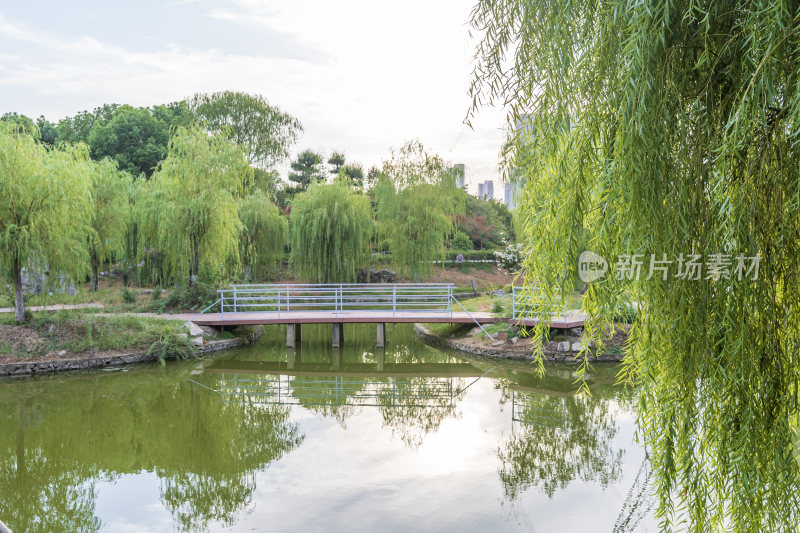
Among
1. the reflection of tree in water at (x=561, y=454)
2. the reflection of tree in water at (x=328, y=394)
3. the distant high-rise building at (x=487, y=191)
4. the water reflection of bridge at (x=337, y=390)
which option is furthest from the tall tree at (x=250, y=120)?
the reflection of tree in water at (x=561, y=454)

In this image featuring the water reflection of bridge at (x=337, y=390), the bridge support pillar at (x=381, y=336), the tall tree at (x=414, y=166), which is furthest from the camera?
the tall tree at (x=414, y=166)

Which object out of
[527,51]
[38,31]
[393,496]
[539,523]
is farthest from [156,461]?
[38,31]

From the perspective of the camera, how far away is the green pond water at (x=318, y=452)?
17.6ft

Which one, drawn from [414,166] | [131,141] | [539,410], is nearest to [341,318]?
[539,410]

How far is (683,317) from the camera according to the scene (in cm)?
244

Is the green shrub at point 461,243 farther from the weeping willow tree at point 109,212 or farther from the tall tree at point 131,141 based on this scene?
the weeping willow tree at point 109,212

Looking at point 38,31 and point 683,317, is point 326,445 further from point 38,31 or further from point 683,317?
point 38,31

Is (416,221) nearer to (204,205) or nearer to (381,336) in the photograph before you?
(381,336)

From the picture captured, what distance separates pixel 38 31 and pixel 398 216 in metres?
12.8

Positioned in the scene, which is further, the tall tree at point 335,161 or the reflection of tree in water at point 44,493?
the tall tree at point 335,161

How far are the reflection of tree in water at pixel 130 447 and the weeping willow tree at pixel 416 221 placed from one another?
41.1ft

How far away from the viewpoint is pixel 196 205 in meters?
14.4

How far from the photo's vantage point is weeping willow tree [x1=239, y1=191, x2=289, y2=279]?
19594 mm

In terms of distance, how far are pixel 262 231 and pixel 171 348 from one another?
8282 mm
